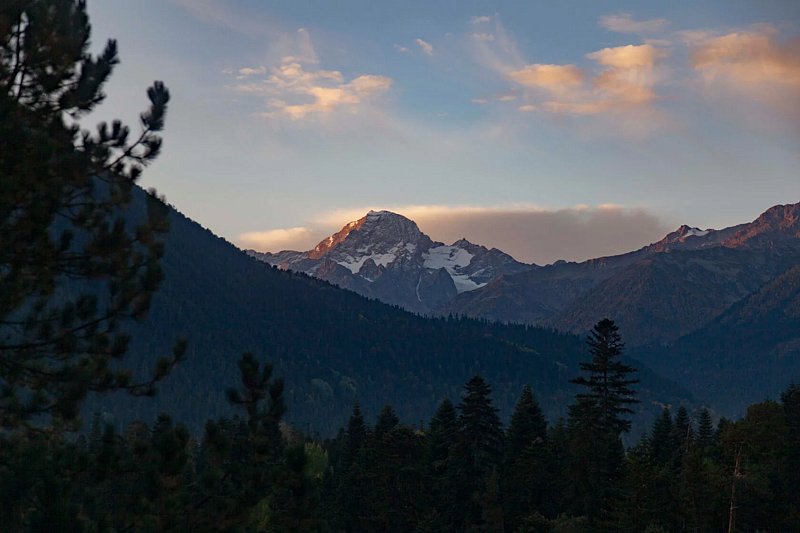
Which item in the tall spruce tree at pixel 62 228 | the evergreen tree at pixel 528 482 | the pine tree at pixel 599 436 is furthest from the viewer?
the evergreen tree at pixel 528 482

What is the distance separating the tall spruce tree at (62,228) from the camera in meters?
18.5

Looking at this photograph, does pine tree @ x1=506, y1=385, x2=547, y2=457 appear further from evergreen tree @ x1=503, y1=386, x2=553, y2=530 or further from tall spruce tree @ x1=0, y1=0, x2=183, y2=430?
tall spruce tree @ x1=0, y1=0, x2=183, y2=430

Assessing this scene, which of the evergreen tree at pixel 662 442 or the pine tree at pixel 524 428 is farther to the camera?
the evergreen tree at pixel 662 442

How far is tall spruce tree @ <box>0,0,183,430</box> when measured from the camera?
18547 millimetres

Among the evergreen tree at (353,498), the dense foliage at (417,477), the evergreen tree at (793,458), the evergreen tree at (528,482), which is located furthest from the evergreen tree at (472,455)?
the evergreen tree at (793,458)

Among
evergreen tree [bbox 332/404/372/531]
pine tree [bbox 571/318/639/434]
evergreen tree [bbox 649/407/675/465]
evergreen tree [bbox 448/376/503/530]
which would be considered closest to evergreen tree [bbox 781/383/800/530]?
evergreen tree [bbox 649/407/675/465]

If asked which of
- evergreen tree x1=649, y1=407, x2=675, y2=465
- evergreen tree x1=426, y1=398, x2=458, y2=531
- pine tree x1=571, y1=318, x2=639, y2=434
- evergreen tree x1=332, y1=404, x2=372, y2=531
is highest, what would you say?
pine tree x1=571, y1=318, x2=639, y2=434

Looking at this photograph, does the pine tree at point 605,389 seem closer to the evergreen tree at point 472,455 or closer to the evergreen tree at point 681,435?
the evergreen tree at point 472,455

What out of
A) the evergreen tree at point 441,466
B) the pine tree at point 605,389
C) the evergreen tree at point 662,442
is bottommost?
the evergreen tree at point 441,466

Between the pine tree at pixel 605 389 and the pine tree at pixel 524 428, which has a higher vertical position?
the pine tree at pixel 605 389

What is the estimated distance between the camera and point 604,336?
203 feet

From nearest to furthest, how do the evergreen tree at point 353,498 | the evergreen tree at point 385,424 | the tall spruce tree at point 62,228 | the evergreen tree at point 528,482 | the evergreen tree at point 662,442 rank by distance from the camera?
the tall spruce tree at point 62,228 < the evergreen tree at point 528,482 < the evergreen tree at point 662,442 < the evergreen tree at point 353,498 < the evergreen tree at point 385,424

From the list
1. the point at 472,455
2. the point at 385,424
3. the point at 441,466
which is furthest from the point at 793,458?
the point at 385,424

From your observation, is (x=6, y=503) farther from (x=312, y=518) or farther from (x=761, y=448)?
(x=761, y=448)
